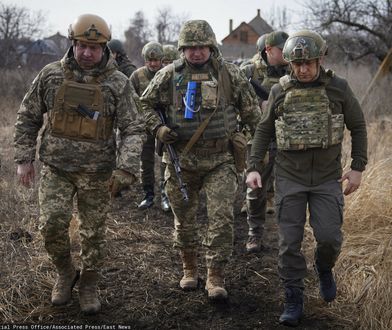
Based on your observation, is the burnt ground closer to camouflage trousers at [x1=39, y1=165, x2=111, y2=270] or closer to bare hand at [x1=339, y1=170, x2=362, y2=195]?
camouflage trousers at [x1=39, y1=165, x2=111, y2=270]

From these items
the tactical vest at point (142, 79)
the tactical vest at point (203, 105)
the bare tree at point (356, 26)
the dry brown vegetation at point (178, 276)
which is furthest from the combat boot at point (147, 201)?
the bare tree at point (356, 26)

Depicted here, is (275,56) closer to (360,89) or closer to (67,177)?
(67,177)

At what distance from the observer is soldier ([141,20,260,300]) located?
3.97 m

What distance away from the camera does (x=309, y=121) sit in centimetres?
A: 346

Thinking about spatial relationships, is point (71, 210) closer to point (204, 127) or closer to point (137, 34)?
point (204, 127)

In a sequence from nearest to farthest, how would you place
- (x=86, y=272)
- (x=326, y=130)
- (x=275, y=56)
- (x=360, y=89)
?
(x=326, y=130), (x=86, y=272), (x=275, y=56), (x=360, y=89)

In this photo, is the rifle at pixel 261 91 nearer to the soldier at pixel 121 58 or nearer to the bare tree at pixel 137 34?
the soldier at pixel 121 58

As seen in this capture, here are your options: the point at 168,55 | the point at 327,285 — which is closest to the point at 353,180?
the point at 327,285

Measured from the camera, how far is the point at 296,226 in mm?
3525

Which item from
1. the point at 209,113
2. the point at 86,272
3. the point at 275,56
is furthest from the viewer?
the point at 275,56

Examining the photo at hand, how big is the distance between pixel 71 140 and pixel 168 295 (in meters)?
1.49

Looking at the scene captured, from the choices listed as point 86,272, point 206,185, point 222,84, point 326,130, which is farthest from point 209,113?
point 86,272

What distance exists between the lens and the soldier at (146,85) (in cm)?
675

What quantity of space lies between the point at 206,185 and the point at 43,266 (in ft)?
5.31
